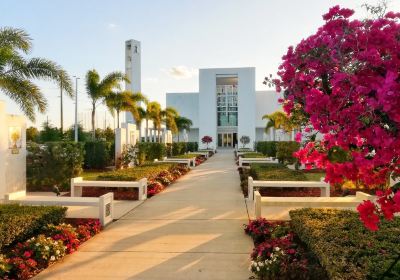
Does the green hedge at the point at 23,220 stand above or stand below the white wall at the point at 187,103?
below

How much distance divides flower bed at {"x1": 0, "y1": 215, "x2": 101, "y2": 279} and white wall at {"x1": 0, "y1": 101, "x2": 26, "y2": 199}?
4240 mm

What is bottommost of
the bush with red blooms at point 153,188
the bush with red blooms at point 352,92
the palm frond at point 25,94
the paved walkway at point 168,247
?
the paved walkway at point 168,247

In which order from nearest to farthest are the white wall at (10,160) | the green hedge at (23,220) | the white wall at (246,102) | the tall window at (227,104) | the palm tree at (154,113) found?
the green hedge at (23,220) → the white wall at (10,160) → the palm tree at (154,113) → the white wall at (246,102) → the tall window at (227,104)

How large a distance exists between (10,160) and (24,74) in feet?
10.2

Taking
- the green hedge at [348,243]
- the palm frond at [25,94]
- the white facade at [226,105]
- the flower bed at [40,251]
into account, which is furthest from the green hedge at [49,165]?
the white facade at [226,105]

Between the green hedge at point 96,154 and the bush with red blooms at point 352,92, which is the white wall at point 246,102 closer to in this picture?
the green hedge at point 96,154

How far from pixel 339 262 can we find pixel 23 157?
32.0 ft

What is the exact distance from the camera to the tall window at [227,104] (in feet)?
201

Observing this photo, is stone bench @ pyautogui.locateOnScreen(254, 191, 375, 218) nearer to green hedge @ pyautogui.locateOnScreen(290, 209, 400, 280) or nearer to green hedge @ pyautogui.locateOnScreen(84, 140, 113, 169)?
green hedge @ pyautogui.locateOnScreen(290, 209, 400, 280)

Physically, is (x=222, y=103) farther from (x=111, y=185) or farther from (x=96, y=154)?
(x=111, y=185)

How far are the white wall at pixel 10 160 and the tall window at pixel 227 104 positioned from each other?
51.0 m

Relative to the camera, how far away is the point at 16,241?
6.09m

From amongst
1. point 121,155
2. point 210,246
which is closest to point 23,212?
point 210,246

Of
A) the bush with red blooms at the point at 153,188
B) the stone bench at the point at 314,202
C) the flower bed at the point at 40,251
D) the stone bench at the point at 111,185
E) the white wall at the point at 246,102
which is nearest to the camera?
the flower bed at the point at 40,251
